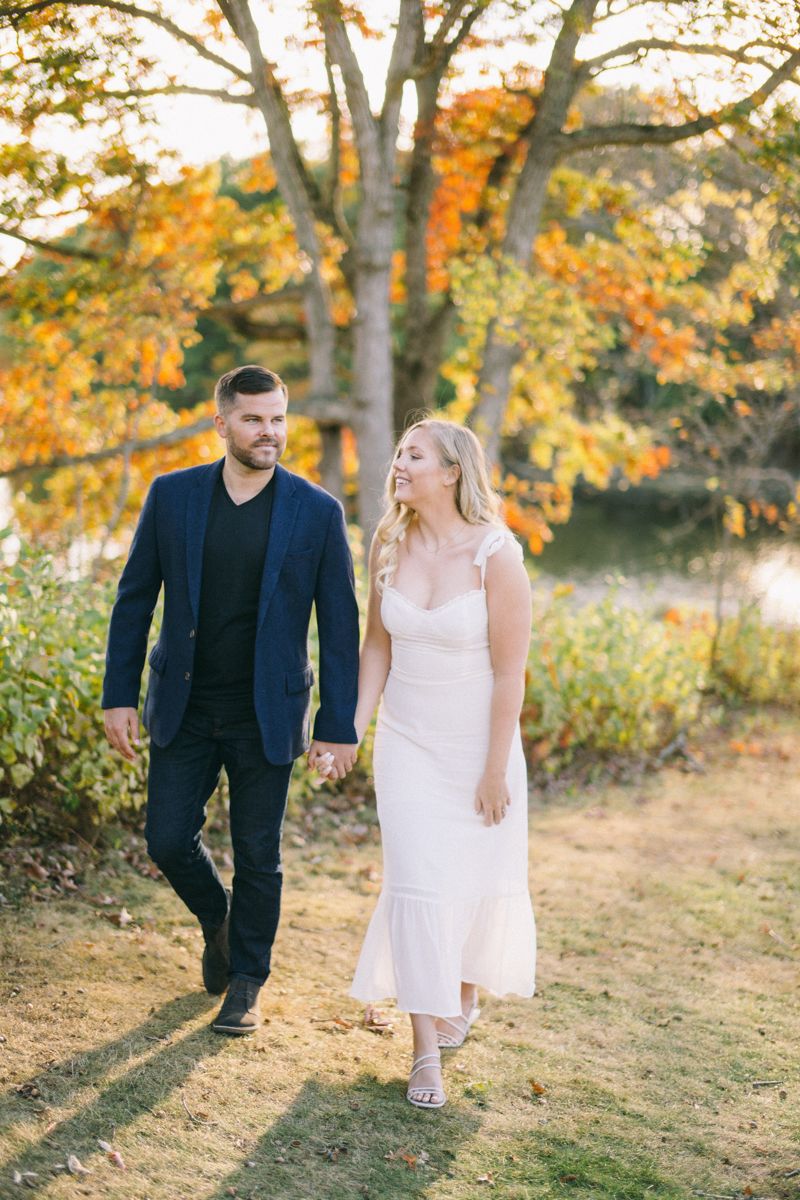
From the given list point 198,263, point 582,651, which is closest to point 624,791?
point 582,651

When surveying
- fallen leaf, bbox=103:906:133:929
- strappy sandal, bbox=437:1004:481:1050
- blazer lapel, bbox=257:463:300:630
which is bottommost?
strappy sandal, bbox=437:1004:481:1050

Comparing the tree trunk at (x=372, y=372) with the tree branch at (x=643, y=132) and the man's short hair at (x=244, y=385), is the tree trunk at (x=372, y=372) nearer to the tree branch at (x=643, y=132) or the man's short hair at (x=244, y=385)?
the tree branch at (x=643, y=132)

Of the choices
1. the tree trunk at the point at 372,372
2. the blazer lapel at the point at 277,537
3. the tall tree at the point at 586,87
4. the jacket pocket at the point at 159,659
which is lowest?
the jacket pocket at the point at 159,659

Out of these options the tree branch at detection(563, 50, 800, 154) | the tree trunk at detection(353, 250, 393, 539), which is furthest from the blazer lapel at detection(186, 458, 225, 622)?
the tree branch at detection(563, 50, 800, 154)

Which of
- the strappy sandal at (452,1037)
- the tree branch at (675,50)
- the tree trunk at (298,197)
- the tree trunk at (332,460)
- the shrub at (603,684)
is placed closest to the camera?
the strappy sandal at (452,1037)

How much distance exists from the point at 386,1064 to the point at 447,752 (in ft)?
3.52

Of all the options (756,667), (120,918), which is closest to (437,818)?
(120,918)

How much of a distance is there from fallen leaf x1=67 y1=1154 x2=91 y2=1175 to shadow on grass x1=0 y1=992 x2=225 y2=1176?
3cm

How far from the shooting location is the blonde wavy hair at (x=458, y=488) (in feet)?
10.7

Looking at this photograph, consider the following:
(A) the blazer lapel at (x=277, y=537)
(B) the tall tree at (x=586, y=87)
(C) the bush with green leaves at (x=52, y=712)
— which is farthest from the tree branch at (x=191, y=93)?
(A) the blazer lapel at (x=277, y=537)

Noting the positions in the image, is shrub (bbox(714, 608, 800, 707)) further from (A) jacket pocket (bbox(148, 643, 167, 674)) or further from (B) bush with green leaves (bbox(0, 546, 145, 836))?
(A) jacket pocket (bbox(148, 643, 167, 674))

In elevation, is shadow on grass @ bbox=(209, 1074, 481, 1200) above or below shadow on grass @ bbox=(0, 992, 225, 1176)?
below

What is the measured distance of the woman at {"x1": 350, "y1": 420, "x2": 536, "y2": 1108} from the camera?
310 cm

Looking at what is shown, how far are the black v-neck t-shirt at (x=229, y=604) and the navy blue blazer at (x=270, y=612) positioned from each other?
2.1 inches
